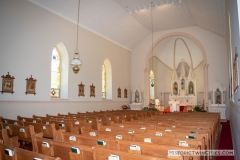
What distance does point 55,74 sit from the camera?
10.6 meters

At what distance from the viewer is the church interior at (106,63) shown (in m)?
5.79

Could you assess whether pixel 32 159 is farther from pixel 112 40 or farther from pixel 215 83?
pixel 215 83

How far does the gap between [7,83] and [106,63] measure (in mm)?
7728

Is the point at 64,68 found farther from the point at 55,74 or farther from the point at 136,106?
the point at 136,106

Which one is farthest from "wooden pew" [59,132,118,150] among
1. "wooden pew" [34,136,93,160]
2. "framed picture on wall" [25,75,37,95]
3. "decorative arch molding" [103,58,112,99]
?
"decorative arch molding" [103,58,112,99]

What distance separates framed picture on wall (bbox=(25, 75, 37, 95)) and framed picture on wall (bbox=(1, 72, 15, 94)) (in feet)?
2.27

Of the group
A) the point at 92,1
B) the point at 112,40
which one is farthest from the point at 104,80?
the point at 92,1

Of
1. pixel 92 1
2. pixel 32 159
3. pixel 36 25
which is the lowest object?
pixel 32 159

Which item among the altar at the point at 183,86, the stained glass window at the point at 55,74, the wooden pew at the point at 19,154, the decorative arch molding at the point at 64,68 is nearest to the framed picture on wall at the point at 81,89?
the decorative arch molding at the point at 64,68

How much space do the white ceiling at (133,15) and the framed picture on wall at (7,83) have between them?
3607mm

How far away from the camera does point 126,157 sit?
6.70 feet

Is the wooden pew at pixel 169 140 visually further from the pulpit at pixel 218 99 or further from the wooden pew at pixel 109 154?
the pulpit at pixel 218 99

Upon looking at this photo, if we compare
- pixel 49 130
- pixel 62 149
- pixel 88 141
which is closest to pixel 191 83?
pixel 49 130

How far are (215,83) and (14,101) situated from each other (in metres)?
12.3
